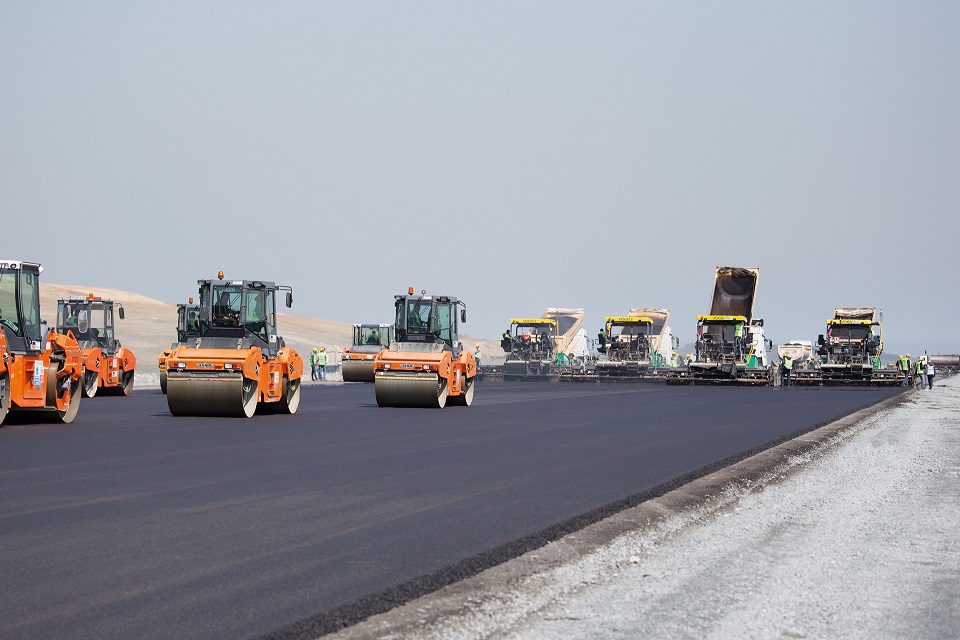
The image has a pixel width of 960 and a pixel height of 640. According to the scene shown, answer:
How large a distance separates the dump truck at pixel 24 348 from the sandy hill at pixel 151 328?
24.5m

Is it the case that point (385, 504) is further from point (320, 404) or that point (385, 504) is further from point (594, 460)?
point (320, 404)

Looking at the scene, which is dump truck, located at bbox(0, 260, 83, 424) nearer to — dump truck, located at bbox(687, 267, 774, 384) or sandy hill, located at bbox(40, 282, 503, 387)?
sandy hill, located at bbox(40, 282, 503, 387)

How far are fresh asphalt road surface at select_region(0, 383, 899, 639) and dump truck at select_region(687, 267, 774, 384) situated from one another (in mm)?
24118

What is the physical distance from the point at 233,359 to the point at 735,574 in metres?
14.3

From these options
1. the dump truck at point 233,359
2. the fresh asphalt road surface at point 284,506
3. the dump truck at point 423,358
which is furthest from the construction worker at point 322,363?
the fresh asphalt road surface at point 284,506

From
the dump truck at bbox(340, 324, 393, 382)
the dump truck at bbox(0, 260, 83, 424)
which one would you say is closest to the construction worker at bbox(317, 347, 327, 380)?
the dump truck at bbox(340, 324, 393, 382)

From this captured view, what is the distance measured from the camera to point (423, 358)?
24.3 metres

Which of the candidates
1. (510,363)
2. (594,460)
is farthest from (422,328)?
(510,363)

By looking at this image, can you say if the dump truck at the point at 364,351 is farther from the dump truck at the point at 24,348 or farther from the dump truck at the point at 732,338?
the dump truck at the point at 24,348

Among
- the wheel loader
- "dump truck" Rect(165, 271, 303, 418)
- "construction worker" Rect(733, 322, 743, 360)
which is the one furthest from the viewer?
"construction worker" Rect(733, 322, 743, 360)

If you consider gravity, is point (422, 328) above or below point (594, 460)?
above

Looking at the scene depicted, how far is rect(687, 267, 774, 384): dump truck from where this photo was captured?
44594 mm

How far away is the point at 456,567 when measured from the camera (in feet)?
24.0

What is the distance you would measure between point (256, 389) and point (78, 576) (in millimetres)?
14269
